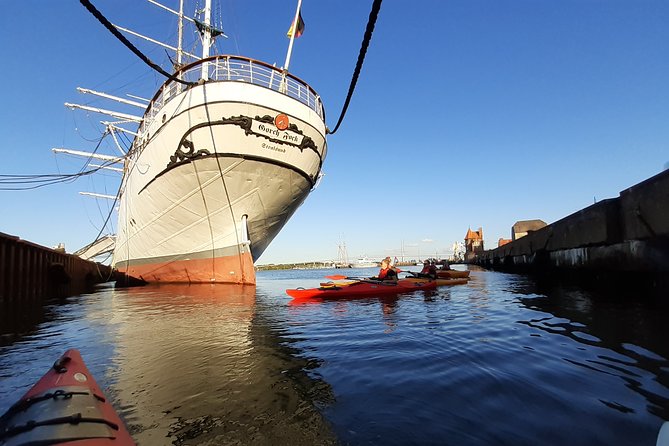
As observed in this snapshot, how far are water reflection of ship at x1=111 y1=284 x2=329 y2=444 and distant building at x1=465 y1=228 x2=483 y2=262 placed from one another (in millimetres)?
91117

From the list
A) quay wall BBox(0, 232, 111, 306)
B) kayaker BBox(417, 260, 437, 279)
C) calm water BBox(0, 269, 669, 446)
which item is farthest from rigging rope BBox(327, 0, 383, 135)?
kayaker BBox(417, 260, 437, 279)

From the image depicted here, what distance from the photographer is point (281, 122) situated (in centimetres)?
1619

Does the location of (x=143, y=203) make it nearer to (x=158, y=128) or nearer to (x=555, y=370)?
(x=158, y=128)

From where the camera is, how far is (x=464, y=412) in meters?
3.49

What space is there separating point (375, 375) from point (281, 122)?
13.8 metres

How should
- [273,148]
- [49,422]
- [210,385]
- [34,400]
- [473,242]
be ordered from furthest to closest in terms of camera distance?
1. [473,242]
2. [273,148]
3. [210,385]
4. [34,400]
5. [49,422]

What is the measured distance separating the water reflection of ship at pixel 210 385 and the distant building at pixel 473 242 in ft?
299

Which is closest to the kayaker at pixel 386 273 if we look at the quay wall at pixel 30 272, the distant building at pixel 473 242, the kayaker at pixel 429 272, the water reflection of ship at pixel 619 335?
the kayaker at pixel 429 272

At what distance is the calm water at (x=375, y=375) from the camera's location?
125 inches

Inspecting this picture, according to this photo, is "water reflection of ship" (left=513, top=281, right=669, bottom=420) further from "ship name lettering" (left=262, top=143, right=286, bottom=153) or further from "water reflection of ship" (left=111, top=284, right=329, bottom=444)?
"ship name lettering" (left=262, top=143, right=286, bottom=153)

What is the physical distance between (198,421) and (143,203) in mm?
19865

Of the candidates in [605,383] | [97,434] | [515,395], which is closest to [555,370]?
[605,383]

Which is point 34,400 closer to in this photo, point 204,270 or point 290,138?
point 290,138

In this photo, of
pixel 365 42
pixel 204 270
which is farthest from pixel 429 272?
pixel 365 42
